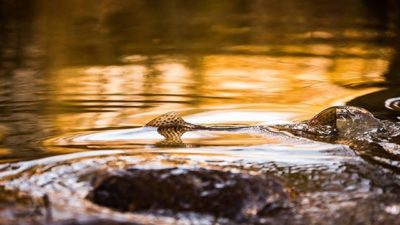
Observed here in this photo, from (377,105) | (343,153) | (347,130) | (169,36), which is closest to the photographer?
(343,153)

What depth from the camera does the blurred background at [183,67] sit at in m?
3.73

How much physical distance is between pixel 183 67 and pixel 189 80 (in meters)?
0.56

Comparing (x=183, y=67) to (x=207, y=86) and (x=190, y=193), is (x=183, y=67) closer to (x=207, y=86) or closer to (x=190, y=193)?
(x=207, y=86)

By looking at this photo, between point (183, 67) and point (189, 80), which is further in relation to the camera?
point (183, 67)

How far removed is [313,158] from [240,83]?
7.04ft

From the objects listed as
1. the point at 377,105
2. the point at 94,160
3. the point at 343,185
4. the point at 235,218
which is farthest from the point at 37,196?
the point at 377,105

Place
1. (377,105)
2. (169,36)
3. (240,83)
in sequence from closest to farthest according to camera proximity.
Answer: (377,105) < (240,83) < (169,36)

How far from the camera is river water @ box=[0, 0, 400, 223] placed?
2.89 meters

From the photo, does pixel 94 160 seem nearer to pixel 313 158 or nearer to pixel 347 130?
pixel 313 158

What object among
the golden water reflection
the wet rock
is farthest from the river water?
the wet rock

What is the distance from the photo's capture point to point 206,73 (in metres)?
5.16

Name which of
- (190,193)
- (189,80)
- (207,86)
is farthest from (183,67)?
(190,193)

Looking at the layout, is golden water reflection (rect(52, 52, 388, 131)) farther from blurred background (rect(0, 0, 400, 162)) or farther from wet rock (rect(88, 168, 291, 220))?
wet rock (rect(88, 168, 291, 220))

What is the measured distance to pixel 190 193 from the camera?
80.7 inches
